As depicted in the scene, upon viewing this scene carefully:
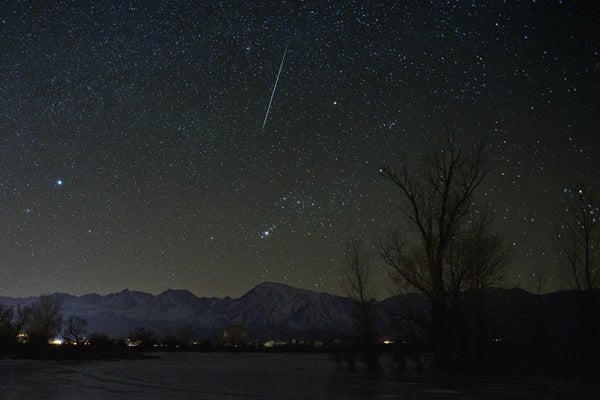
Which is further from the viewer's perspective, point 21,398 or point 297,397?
point 297,397

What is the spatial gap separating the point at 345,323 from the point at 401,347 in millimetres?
5677

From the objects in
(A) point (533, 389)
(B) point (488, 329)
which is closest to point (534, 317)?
(B) point (488, 329)

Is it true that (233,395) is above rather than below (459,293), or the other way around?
below

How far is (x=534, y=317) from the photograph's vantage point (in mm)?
35094

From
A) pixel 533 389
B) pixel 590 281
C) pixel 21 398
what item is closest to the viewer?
pixel 21 398

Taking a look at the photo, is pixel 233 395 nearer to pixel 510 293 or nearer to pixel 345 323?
pixel 345 323

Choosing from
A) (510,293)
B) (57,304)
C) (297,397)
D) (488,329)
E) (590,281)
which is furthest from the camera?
(57,304)

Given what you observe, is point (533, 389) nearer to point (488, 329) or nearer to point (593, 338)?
point (593, 338)

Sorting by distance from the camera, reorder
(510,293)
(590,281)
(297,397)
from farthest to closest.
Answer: (510,293) → (590,281) → (297,397)

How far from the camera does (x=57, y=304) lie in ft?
329

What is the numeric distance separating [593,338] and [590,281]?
32.6 ft

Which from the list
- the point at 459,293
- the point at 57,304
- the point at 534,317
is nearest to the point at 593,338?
the point at 534,317

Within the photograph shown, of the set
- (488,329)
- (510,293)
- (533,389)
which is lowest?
(533,389)

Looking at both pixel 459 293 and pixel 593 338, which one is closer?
pixel 593 338
